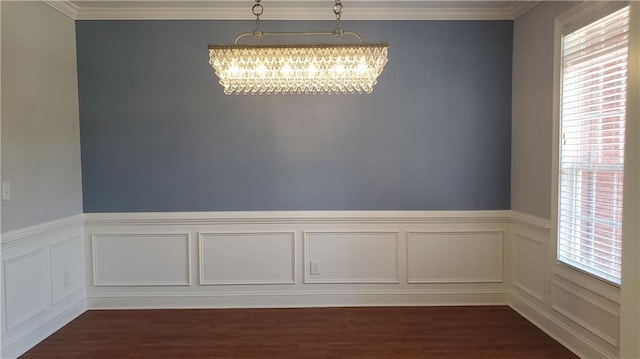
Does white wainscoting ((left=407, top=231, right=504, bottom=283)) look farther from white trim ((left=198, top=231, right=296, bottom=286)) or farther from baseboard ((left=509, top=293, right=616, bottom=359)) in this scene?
white trim ((left=198, top=231, right=296, bottom=286))

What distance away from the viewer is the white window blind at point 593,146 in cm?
239

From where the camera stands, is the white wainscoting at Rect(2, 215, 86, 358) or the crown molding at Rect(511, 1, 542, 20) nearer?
the white wainscoting at Rect(2, 215, 86, 358)

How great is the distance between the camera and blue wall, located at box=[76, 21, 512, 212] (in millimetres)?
3482

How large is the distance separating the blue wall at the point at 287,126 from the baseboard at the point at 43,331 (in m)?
0.89

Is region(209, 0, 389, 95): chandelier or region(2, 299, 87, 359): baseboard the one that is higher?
region(209, 0, 389, 95): chandelier

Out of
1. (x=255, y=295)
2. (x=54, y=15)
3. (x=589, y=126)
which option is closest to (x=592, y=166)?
(x=589, y=126)

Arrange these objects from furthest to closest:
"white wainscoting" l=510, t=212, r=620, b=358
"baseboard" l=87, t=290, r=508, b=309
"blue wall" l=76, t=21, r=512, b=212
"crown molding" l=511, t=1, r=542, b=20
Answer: "baseboard" l=87, t=290, r=508, b=309, "blue wall" l=76, t=21, r=512, b=212, "crown molding" l=511, t=1, r=542, b=20, "white wainscoting" l=510, t=212, r=620, b=358

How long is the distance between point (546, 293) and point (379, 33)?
8.47 feet

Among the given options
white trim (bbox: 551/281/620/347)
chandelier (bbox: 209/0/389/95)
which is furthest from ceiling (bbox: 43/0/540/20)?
white trim (bbox: 551/281/620/347)

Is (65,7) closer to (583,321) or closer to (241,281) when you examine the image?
(241,281)

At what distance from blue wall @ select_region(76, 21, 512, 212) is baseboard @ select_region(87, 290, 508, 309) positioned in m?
0.81

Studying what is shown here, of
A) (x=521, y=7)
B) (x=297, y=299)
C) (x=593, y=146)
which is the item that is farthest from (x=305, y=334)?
(x=521, y=7)

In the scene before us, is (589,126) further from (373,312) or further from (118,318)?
(118,318)

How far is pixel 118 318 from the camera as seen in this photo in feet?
11.1
